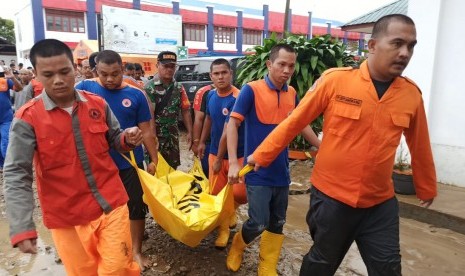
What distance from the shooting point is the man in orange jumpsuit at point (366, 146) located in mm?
2037

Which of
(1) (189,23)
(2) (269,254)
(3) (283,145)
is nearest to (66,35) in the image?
(1) (189,23)

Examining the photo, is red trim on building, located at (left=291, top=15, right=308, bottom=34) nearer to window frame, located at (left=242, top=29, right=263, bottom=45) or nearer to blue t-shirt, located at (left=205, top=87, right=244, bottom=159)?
window frame, located at (left=242, top=29, right=263, bottom=45)

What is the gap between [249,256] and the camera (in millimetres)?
3404

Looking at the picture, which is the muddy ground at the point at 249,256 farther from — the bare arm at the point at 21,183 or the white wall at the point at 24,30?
the white wall at the point at 24,30

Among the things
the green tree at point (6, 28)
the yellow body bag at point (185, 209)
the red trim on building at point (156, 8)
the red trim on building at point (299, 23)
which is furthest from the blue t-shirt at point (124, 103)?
the green tree at point (6, 28)

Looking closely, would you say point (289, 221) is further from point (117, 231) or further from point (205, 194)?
point (117, 231)

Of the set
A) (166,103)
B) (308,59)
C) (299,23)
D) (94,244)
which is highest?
(299,23)

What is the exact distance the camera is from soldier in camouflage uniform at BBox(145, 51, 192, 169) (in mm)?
4145

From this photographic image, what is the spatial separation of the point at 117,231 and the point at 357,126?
146 cm

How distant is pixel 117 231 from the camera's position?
6.84 feet

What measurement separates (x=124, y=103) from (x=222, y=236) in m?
1.53

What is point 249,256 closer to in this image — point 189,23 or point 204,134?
point 204,134

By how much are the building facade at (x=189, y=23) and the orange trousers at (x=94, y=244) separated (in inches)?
886

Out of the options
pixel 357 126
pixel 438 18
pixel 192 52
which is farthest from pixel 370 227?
pixel 192 52
